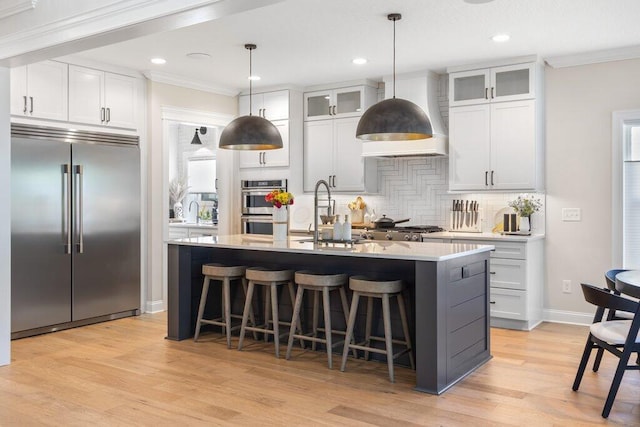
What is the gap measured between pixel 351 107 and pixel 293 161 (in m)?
0.94

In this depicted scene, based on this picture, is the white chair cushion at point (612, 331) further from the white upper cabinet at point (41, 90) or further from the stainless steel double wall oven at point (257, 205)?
the white upper cabinet at point (41, 90)

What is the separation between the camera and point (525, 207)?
563cm

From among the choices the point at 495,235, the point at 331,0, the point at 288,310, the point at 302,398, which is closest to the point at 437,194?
the point at 495,235

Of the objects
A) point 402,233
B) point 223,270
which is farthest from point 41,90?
point 402,233

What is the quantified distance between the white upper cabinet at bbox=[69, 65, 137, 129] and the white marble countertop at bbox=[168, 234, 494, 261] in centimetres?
166

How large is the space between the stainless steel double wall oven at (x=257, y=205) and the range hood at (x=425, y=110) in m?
1.34

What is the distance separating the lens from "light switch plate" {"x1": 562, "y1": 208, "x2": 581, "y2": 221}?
5.53 m

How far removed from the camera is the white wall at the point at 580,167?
17.6 feet

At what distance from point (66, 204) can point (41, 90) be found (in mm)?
1045

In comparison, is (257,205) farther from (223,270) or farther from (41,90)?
(41,90)

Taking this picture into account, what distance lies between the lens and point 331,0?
3986 mm

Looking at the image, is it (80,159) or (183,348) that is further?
(80,159)

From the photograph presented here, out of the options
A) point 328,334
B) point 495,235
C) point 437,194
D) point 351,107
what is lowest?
point 328,334

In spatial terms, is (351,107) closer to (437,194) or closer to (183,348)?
(437,194)
